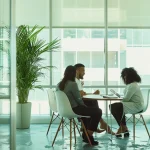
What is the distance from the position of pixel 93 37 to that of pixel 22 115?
2.36 m

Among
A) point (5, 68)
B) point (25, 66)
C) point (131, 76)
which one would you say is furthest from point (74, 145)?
point (5, 68)

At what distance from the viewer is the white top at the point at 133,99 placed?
5792 millimetres

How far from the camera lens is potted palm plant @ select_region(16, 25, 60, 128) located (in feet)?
22.8

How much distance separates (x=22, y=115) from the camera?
23.3 feet

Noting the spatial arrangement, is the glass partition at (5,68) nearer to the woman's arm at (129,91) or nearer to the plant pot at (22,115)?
the woman's arm at (129,91)

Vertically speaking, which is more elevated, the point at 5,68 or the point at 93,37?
the point at 93,37

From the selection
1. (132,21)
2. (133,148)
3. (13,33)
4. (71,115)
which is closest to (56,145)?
(71,115)

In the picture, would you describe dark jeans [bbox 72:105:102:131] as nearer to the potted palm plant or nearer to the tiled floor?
the tiled floor

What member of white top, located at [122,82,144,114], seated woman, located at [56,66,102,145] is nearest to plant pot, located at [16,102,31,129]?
seated woman, located at [56,66,102,145]

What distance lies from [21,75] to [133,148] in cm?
279

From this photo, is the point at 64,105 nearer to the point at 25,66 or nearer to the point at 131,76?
the point at 131,76

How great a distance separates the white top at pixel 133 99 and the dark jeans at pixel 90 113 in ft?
1.75

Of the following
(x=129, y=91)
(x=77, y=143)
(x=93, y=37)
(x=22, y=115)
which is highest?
(x=93, y=37)

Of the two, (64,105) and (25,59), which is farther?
(25,59)
